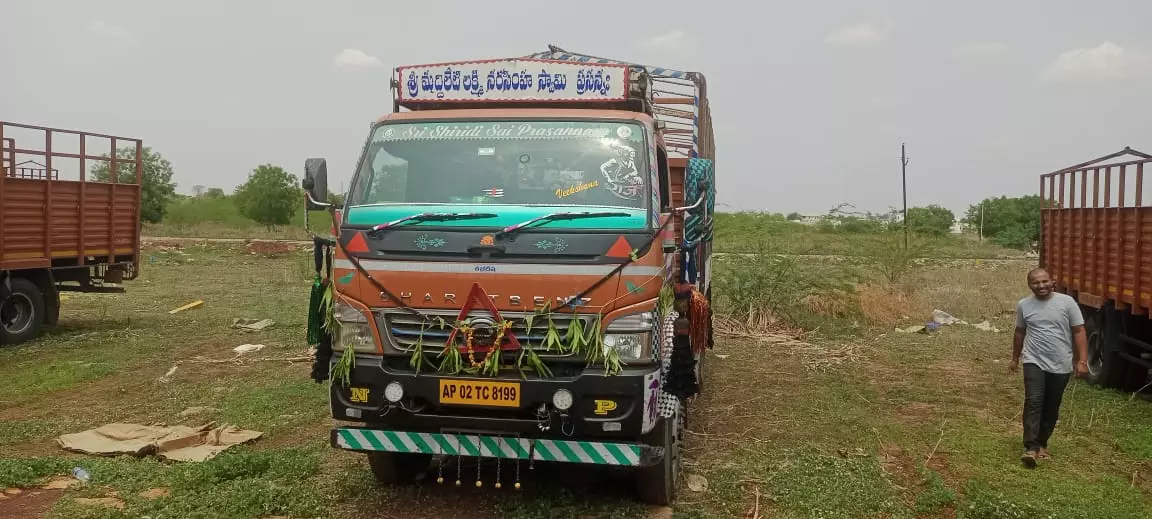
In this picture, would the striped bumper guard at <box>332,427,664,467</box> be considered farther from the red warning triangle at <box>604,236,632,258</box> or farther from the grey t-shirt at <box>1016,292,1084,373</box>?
the grey t-shirt at <box>1016,292,1084,373</box>

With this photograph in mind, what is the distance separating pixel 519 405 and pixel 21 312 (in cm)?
948

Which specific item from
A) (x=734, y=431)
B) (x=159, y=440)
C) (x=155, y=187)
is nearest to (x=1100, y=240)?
(x=734, y=431)

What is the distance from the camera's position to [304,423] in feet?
22.2

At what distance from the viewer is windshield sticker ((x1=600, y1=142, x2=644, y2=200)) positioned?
4.76 m

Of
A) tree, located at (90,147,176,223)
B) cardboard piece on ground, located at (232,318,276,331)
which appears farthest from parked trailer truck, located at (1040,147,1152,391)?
tree, located at (90,147,176,223)

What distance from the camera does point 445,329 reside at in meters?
4.43

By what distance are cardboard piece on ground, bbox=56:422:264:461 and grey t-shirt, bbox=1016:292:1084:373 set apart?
5651 millimetres

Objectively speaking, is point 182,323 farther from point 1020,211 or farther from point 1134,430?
point 1020,211

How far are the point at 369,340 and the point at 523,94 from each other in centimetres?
187

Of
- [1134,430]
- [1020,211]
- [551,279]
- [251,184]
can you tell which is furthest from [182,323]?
[1020,211]

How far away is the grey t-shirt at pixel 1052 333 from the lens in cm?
602

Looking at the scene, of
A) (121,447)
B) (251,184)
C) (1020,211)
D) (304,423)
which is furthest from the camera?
(1020,211)

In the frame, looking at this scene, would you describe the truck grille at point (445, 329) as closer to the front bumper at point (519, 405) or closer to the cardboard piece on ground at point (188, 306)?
the front bumper at point (519, 405)

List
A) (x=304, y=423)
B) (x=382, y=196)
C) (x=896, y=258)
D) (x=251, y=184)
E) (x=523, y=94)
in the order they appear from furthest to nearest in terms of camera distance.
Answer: (x=251, y=184), (x=896, y=258), (x=304, y=423), (x=523, y=94), (x=382, y=196)
